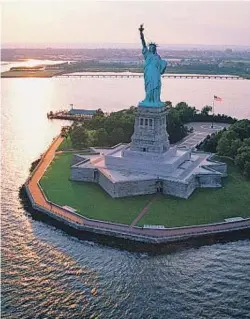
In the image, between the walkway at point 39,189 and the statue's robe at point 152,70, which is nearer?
the walkway at point 39,189

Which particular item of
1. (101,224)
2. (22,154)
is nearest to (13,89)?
(22,154)

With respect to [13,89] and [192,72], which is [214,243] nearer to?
[13,89]

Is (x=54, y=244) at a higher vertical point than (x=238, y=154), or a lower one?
lower

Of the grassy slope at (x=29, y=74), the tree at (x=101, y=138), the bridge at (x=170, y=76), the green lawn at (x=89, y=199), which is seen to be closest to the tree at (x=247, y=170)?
the green lawn at (x=89, y=199)

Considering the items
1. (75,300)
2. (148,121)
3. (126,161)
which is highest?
(148,121)

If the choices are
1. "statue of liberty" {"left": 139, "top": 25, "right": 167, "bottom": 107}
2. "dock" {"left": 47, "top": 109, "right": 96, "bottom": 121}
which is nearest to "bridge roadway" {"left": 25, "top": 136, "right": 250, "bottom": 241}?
"statue of liberty" {"left": 139, "top": 25, "right": 167, "bottom": 107}

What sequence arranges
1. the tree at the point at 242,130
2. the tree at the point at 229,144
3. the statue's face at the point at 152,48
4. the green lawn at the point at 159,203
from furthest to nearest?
the tree at the point at 242,130 < the tree at the point at 229,144 < the statue's face at the point at 152,48 < the green lawn at the point at 159,203

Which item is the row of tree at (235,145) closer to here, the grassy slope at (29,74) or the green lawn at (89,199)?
the green lawn at (89,199)
